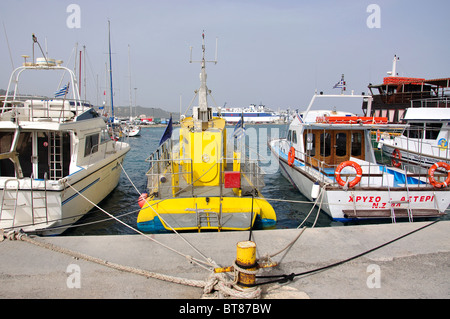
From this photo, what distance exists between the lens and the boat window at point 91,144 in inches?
426

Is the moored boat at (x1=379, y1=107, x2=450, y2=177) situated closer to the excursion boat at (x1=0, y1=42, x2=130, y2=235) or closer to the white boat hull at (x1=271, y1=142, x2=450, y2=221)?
the white boat hull at (x1=271, y1=142, x2=450, y2=221)

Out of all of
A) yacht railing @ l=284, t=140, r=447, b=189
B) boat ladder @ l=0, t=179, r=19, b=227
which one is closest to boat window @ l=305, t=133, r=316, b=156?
yacht railing @ l=284, t=140, r=447, b=189

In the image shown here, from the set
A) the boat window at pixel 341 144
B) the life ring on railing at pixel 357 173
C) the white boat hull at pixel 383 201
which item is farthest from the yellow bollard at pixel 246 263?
the boat window at pixel 341 144

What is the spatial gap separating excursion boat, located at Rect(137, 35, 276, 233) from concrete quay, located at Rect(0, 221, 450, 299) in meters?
1.14

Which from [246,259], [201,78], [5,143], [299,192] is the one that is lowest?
[299,192]

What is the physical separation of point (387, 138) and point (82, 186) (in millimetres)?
24454

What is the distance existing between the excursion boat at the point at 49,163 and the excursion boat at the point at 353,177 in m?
7.00

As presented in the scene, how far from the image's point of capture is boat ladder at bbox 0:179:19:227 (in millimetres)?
7824

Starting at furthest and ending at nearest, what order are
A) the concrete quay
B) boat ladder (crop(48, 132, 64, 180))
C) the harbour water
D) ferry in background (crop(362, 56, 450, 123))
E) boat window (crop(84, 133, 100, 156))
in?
ferry in background (crop(362, 56, 450, 123)) → boat window (crop(84, 133, 100, 156)) → boat ladder (crop(48, 132, 64, 180)) → the harbour water → the concrete quay

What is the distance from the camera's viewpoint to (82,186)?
981 cm

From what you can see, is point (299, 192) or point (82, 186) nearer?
point (82, 186)

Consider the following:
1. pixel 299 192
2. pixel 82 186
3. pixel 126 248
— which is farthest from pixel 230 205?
pixel 299 192
